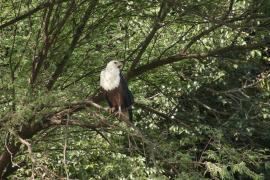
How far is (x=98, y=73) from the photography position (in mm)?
5828

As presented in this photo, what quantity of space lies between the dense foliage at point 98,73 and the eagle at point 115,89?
0.39 ft

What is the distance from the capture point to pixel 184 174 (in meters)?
3.81

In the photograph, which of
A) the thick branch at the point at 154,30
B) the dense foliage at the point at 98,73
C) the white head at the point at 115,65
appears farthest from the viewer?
the white head at the point at 115,65

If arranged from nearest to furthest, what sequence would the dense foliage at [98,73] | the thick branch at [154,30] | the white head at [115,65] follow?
1. the dense foliage at [98,73]
2. the thick branch at [154,30]
3. the white head at [115,65]

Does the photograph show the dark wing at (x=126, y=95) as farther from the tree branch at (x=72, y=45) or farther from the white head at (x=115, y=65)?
the tree branch at (x=72, y=45)

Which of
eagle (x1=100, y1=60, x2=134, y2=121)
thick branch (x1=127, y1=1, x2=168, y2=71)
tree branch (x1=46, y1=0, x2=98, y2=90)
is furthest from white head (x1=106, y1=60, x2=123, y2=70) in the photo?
tree branch (x1=46, y1=0, x2=98, y2=90)

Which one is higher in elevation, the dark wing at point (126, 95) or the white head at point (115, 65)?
the white head at point (115, 65)

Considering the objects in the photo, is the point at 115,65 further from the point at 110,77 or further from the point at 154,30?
the point at 154,30

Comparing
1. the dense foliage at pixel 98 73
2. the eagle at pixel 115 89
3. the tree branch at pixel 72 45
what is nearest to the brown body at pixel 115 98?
the eagle at pixel 115 89

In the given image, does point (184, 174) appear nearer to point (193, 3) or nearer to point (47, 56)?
point (193, 3)

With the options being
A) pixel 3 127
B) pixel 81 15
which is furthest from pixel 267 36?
pixel 3 127

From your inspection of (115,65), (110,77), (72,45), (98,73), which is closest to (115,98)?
(110,77)

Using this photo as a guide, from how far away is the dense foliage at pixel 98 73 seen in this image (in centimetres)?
427

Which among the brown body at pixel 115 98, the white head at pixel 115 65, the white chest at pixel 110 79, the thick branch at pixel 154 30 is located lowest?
the brown body at pixel 115 98
